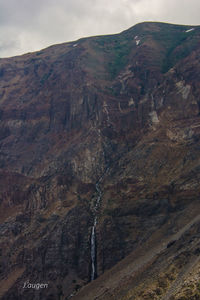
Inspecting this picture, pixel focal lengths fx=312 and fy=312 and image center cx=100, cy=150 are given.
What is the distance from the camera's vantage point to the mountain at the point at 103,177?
50.8 m

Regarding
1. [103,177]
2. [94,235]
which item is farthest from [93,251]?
[103,177]

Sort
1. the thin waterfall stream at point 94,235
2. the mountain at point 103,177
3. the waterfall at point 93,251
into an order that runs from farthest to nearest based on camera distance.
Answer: the thin waterfall stream at point 94,235
the waterfall at point 93,251
the mountain at point 103,177

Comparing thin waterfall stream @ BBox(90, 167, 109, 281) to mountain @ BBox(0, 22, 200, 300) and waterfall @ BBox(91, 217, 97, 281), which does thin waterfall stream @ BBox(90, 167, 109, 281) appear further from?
mountain @ BBox(0, 22, 200, 300)

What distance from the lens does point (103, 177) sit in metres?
77.3

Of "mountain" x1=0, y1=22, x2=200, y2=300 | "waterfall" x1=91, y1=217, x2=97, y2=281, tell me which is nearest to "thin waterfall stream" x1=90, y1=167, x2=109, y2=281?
"waterfall" x1=91, y1=217, x2=97, y2=281

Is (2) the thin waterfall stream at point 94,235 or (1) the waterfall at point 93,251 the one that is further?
(2) the thin waterfall stream at point 94,235

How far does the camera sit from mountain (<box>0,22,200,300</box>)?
5084cm

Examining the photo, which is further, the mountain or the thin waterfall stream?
the thin waterfall stream

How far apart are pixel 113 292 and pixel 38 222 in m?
31.6

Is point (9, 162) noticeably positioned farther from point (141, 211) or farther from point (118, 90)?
point (141, 211)

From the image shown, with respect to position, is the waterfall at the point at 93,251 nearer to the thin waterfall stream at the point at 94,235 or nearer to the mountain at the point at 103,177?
the thin waterfall stream at the point at 94,235

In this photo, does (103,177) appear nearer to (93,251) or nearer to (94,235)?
(94,235)

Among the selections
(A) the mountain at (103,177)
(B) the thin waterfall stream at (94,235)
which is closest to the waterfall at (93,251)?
(B) the thin waterfall stream at (94,235)

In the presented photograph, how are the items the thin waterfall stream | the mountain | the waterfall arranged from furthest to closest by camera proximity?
1. the thin waterfall stream
2. the waterfall
3. the mountain
